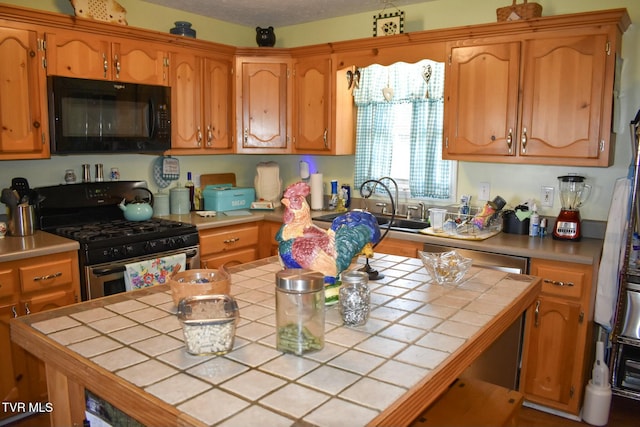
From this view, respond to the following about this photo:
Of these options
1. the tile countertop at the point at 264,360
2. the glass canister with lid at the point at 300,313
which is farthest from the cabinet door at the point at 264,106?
the glass canister with lid at the point at 300,313

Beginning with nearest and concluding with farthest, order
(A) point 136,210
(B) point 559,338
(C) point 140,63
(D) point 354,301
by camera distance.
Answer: (D) point 354,301 < (B) point 559,338 < (C) point 140,63 < (A) point 136,210

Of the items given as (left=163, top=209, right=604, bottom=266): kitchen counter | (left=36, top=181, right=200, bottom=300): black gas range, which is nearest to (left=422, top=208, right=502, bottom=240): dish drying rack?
(left=163, top=209, right=604, bottom=266): kitchen counter

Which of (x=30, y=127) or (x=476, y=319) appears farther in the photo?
(x=30, y=127)

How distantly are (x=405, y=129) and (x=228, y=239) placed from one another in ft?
5.30

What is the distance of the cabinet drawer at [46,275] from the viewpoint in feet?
8.66

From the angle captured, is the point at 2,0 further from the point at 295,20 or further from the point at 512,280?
the point at 512,280

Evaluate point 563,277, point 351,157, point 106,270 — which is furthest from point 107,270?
point 563,277

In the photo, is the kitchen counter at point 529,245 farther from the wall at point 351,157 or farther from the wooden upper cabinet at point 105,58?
the wooden upper cabinet at point 105,58

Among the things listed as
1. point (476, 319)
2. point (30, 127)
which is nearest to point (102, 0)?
→ point (30, 127)

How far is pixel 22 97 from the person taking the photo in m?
2.94

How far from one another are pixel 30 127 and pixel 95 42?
686 millimetres

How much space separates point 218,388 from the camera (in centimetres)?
107

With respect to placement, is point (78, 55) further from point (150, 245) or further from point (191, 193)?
point (191, 193)

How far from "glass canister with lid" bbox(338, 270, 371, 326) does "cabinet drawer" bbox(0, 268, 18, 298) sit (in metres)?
1.99
